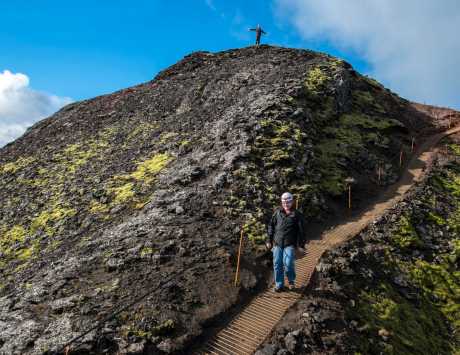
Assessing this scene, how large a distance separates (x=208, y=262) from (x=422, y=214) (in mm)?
10689

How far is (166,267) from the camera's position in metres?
12.8

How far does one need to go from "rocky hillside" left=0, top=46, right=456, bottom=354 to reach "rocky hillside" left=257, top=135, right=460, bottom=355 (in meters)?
2.33

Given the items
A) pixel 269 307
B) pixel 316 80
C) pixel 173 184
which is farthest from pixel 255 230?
pixel 316 80

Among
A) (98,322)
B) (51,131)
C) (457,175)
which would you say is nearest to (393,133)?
(457,175)

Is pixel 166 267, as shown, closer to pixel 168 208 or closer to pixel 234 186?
pixel 168 208

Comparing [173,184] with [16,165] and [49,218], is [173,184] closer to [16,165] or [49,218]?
[49,218]

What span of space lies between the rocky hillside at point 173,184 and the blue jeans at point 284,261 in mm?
1224

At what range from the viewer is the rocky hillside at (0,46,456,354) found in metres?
10.9

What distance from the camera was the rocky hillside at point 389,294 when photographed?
990 centimetres

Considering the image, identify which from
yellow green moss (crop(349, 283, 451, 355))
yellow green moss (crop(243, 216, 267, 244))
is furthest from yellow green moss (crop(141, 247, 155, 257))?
yellow green moss (crop(349, 283, 451, 355))

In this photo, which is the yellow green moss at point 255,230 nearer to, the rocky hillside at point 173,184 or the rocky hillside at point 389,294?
the rocky hillside at point 173,184

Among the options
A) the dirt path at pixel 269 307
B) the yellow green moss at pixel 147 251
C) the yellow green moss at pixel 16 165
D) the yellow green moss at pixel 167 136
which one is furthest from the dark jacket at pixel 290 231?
the yellow green moss at pixel 16 165

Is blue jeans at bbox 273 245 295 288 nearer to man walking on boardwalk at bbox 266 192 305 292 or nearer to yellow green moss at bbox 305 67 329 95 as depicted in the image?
man walking on boardwalk at bbox 266 192 305 292

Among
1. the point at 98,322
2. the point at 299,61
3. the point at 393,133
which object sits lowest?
the point at 98,322
